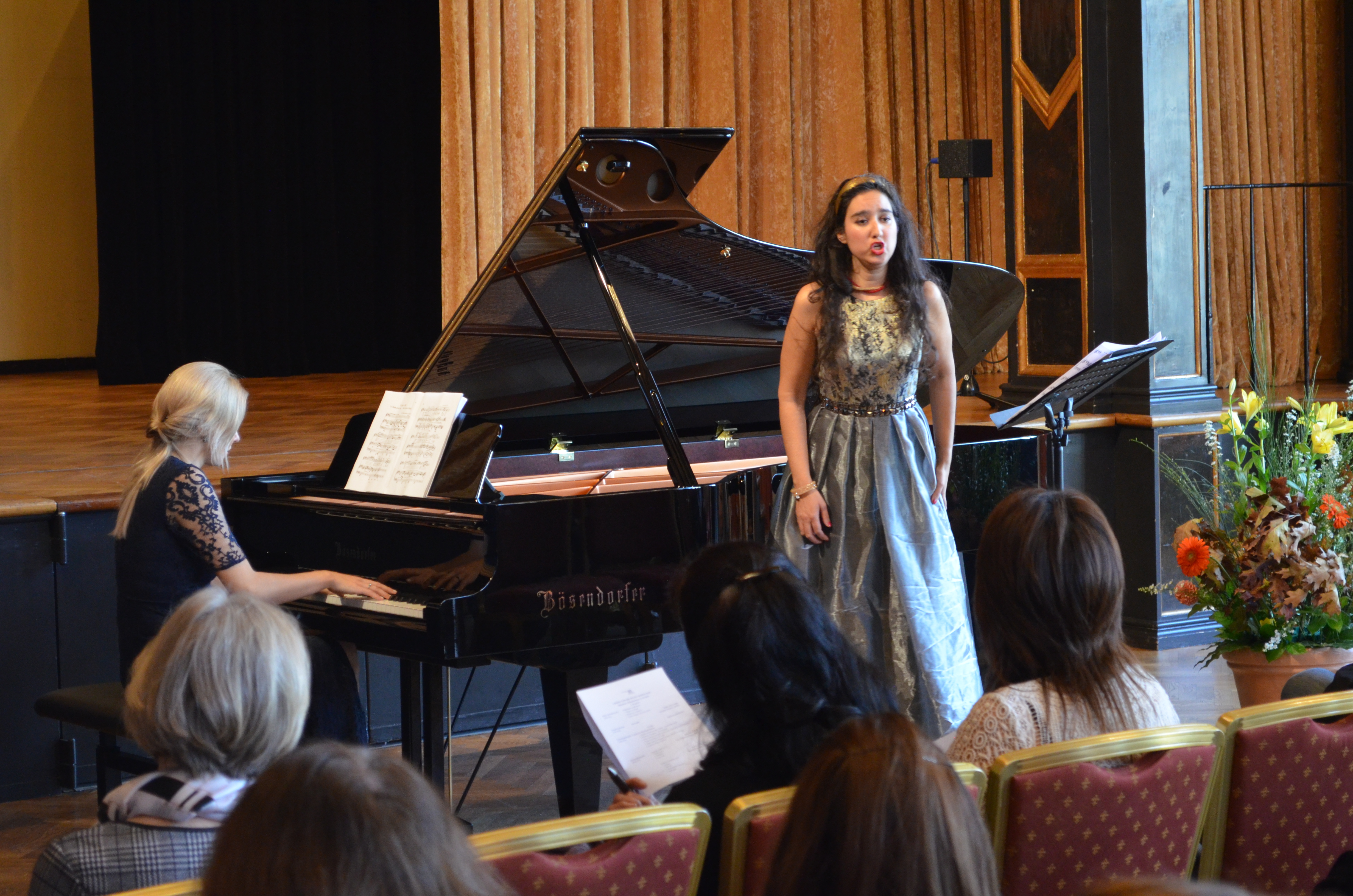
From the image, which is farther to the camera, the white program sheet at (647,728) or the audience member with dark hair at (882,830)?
the white program sheet at (647,728)

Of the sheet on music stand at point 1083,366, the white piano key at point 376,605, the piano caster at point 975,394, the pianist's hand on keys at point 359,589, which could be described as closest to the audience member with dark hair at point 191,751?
the white piano key at point 376,605

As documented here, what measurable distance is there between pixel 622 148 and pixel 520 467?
41.1 inches

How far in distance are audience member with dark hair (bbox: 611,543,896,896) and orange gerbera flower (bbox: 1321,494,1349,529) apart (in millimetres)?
1484

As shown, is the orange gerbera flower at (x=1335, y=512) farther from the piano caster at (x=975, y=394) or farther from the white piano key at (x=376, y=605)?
the white piano key at (x=376, y=605)

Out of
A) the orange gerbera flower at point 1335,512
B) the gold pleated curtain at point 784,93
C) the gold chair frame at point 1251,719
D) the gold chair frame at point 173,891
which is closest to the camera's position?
the gold chair frame at point 173,891

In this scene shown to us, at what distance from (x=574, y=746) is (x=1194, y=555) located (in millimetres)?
1391

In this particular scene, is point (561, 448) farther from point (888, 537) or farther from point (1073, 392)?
point (1073, 392)

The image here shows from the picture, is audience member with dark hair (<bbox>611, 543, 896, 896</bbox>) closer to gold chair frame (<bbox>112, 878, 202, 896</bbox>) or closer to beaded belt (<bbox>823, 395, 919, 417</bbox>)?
gold chair frame (<bbox>112, 878, 202, 896</bbox>)

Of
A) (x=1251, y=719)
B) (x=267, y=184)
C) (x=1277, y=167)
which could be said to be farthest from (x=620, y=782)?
(x=267, y=184)

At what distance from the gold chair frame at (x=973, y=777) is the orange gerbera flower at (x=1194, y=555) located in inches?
59.1

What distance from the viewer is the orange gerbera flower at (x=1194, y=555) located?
3.08 metres

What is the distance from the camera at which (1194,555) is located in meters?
3.09

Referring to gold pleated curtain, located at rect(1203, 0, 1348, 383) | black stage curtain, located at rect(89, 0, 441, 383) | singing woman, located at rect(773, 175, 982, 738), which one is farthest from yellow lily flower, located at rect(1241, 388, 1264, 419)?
black stage curtain, located at rect(89, 0, 441, 383)

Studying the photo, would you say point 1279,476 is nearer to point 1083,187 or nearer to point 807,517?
point 807,517
